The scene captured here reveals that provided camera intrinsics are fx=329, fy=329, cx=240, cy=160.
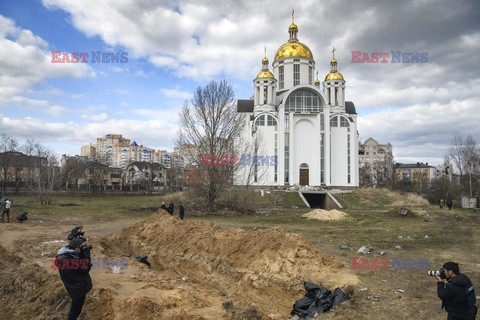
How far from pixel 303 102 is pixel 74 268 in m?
43.0

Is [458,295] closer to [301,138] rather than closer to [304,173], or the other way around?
[304,173]

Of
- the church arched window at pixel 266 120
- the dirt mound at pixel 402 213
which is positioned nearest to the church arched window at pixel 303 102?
the church arched window at pixel 266 120

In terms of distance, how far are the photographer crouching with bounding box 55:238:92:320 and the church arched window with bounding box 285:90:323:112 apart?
41678mm

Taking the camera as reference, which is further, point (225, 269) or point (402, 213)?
→ point (402, 213)

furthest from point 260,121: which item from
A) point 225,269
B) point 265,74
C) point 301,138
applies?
point 225,269

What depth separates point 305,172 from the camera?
4541 cm

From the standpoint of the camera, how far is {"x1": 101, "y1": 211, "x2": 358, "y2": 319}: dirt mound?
751cm

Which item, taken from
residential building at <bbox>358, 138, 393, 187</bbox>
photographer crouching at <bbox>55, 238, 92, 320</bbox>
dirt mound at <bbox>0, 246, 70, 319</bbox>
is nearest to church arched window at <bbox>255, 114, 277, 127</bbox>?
dirt mound at <bbox>0, 246, 70, 319</bbox>

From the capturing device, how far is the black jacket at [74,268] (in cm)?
542

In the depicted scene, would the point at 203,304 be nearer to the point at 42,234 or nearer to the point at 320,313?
the point at 320,313

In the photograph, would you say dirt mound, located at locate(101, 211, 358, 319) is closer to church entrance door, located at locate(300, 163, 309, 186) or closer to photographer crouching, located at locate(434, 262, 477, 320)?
photographer crouching, located at locate(434, 262, 477, 320)

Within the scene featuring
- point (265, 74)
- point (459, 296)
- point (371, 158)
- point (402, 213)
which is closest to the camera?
point (459, 296)

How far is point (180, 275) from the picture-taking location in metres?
9.95

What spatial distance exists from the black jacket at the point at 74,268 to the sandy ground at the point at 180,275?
4.62 ft
